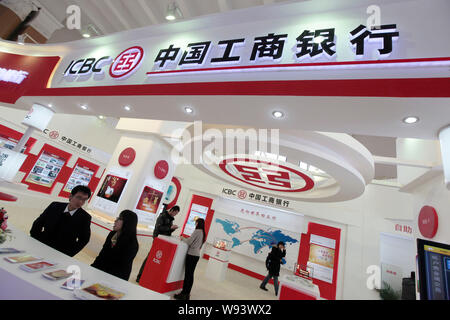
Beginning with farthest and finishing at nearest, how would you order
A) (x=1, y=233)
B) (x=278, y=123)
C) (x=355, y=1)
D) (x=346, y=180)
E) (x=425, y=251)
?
1. (x=346, y=180)
2. (x=278, y=123)
3. (x=355, y=1)
4. (x=1, y=233)
5. (x=425, y=251)

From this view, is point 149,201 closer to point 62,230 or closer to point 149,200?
point 149,200

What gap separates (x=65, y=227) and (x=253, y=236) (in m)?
7.65

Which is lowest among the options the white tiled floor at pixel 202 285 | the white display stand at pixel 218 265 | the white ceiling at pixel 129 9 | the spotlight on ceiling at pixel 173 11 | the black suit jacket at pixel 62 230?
the white tiled floor at pixel 202 285

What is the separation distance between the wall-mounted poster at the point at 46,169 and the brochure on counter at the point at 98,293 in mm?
8803

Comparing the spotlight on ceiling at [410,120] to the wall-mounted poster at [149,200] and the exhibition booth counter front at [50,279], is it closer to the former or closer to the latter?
the exhibition booth counter front at [50,279]

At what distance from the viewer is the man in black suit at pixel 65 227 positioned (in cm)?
229

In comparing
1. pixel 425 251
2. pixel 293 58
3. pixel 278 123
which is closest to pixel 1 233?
pixel 278 123

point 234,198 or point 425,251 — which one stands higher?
point 234,198

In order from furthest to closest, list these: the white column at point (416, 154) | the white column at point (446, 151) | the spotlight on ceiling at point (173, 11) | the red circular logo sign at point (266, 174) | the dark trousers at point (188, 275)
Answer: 1. the red circular logo sign at point (266, 174)
2. the dark trousers at point (188, 275)
3. the spotlight on ceiling at point (173, 11)
4. the white column at point (416, 154)
5. the white column at point (446, 151)

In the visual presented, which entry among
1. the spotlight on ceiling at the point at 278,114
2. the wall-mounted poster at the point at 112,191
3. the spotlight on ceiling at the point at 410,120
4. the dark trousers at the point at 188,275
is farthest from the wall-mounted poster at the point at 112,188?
the spotlight on ceiling at the point at 410,120

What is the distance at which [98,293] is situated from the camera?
4.61ft
